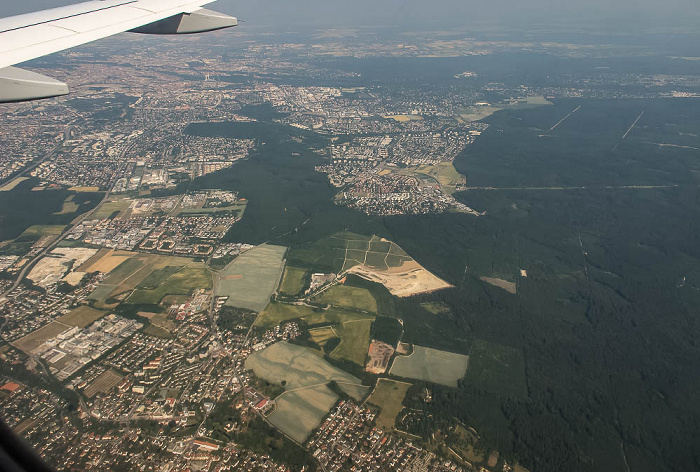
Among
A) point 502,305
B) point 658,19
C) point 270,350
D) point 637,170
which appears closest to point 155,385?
point 270,350

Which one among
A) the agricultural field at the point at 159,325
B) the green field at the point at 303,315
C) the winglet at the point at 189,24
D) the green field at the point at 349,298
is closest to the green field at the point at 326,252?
the green field at the point at 349,298

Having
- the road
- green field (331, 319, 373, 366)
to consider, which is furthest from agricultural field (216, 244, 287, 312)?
the road

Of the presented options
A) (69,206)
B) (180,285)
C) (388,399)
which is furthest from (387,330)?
(69,206)

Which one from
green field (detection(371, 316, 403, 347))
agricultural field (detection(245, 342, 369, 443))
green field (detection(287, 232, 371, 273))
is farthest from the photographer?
green field (detection(287, 232, 371, 273))

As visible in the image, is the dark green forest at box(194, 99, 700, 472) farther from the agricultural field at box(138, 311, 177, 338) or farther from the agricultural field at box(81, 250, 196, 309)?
the agricultural field at box(138, 311, 177, 338)

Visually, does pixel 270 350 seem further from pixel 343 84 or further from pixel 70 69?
pixel 70 69

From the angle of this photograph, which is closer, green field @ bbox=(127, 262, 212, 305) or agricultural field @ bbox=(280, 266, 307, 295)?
green field @ bbox=(127, 262, 212, 305)

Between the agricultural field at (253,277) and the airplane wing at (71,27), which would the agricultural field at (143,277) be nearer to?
the agricultural field at (253,277)
